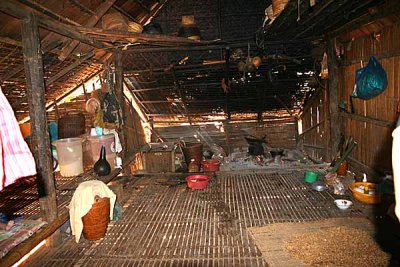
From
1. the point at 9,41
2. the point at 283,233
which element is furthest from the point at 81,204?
the point at 9,41

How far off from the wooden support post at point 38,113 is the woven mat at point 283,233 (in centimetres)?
309

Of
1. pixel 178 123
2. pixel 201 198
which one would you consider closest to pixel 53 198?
pixel 201 198

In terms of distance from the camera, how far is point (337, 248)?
3.77 meters

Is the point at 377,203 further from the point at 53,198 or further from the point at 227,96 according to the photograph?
the point at 227,96

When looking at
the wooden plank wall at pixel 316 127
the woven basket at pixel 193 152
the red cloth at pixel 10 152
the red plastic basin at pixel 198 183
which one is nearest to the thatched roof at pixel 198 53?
the wooden plank wall at pixel 316 127

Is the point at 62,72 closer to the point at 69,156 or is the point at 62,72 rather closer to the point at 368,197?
the point at 69,156

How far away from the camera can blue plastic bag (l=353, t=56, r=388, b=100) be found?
17.1ft

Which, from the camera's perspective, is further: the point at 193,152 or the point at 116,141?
the point at 193,152

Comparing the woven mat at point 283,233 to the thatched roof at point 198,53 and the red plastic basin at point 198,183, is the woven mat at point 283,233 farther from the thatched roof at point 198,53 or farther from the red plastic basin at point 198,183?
the thatched roof at point 198,53

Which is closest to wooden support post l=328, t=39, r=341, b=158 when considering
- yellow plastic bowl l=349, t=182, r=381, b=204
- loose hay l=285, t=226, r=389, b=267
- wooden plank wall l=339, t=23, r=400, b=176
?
wooden plank wall l=339, t=23, r=400, b=176

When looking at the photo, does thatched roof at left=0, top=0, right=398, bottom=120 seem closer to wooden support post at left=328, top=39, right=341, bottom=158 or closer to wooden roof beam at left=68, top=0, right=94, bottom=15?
wooden roof beam at left=68, top=0, right=94, bottom=15

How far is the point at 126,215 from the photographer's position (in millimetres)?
5336

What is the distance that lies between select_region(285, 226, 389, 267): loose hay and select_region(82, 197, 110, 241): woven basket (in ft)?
8.98

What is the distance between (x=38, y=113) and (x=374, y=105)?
20.0ft
